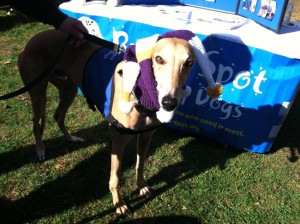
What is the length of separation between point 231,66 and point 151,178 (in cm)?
153

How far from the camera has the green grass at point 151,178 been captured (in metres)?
3.09

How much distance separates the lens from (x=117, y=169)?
114 inches

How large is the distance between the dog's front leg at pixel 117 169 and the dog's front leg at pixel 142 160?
26 centimetres

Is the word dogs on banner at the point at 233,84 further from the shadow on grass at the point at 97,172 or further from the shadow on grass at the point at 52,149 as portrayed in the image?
the shadow on grass at the point at 52,149

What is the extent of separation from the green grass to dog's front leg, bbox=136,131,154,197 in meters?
0.08

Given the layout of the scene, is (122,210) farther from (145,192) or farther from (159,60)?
(159,60)

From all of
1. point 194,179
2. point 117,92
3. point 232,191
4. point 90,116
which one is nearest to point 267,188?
point 232,191

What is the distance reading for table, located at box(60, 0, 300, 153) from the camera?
344 centimetres

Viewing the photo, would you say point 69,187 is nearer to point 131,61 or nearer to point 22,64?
point 22,64

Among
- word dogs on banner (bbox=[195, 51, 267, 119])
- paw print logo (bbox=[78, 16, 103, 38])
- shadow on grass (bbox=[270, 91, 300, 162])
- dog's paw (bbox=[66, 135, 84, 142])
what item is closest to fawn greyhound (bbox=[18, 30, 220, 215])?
dog's paw (bbox=[66, 135, 84, 142])

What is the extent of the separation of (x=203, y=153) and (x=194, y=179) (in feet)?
1.63

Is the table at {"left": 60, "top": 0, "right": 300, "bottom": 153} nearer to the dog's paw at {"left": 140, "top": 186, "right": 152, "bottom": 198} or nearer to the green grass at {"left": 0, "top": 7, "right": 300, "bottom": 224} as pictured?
the green grass at {"left": 0, "top": 7, "right": 300, "bottom": 224}

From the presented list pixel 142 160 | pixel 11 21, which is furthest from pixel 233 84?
pixel 11 21

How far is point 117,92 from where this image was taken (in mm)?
2639
